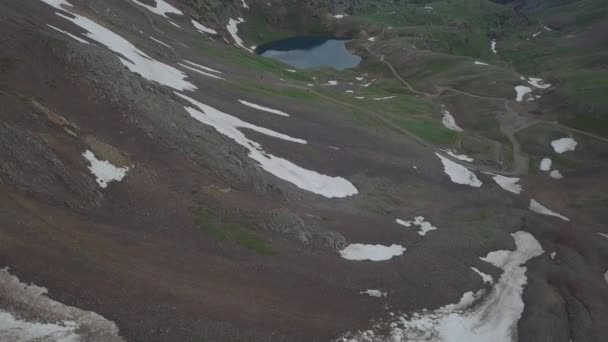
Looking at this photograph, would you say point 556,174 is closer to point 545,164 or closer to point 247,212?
point 545,164

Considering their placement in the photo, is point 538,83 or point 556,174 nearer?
point 556,174

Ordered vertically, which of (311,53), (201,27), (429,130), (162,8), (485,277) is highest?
(162,8)

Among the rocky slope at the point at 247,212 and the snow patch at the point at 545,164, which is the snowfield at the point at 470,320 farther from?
the snow patch at the point at 545,164

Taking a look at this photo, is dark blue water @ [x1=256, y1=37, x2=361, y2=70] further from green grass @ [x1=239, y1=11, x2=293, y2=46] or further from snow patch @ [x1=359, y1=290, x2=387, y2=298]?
snow patch @ [x1=359, y1=290, x2=387, y2=298]

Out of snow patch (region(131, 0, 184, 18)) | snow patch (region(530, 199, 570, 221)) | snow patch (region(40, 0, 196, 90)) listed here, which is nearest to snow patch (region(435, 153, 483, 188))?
snow patch (region(530, 199, 570, 221))

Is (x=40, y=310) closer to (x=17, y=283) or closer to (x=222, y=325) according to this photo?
(x=17, y=283)

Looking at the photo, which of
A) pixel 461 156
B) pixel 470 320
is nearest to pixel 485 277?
pixel 470 320
